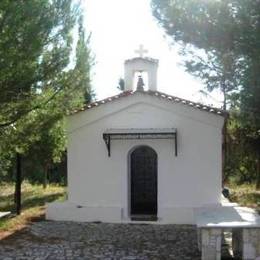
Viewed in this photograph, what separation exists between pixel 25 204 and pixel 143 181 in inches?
206

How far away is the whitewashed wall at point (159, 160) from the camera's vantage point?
1409 centimetres

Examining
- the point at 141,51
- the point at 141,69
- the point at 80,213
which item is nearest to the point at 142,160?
the point at 80,213

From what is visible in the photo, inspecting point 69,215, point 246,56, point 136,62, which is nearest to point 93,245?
point 69,215

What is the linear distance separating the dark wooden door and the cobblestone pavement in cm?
136

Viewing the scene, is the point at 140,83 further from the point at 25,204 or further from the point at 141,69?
the point at 25,204

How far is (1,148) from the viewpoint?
1340cm

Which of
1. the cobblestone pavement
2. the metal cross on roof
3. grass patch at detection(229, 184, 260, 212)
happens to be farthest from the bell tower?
grass patch at detection(229, 184, 260, 212)

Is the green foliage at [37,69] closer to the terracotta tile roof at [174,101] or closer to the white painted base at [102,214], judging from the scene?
the terracotta tile roof at [174,101]

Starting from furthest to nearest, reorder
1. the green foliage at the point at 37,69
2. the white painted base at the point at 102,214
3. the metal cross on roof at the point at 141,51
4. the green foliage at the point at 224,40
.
A: the metal cross on roof at the point at 141,51 → the white painted base at the point at 102,214 → the green foliage at the point at 37,69 → the green foliage at the point at 224,40

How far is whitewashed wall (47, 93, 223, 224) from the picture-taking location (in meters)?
14.1

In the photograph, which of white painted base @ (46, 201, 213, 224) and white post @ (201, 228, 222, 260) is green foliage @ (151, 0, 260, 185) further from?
white painted base @ (46, 201, 213, 224)

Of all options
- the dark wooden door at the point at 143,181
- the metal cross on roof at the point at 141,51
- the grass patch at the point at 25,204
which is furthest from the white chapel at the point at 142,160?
the metal cross on roof at the point at 141,51

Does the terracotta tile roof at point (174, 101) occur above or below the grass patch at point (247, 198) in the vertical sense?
above

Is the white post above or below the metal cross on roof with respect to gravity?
below
